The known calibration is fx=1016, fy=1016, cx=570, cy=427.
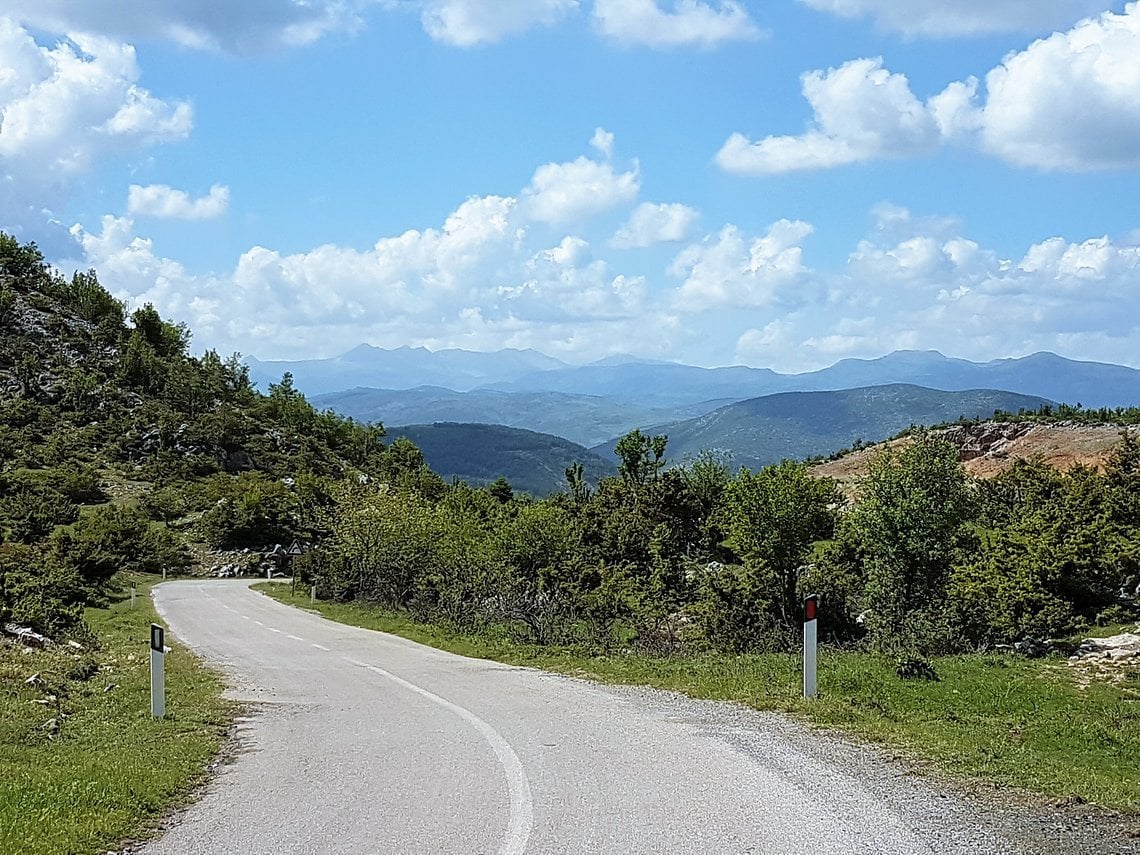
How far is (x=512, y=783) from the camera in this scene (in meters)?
8.77

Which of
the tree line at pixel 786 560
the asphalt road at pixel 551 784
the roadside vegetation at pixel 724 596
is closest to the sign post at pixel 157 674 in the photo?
the roadside vegetation at pixel 724 596

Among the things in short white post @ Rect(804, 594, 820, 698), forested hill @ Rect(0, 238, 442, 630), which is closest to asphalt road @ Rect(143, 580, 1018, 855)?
short white post @ Rect(804, 594, 820, 698)

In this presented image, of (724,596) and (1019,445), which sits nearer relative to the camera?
(724,596)

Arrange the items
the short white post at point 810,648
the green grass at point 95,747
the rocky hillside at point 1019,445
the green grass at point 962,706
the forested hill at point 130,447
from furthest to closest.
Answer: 1. the forested hill at point 130,447
2. the rocky hillside at point 1019,445
3. the short white post at point 810,648
4. the green grass at point 962,706
5. the green grass at point 95,747

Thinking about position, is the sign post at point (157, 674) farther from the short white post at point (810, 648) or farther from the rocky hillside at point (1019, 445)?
the rocky hillside at point (1019, 445)

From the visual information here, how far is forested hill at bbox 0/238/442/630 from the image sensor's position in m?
70.4

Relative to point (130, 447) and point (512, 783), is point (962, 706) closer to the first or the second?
point (512, 783)

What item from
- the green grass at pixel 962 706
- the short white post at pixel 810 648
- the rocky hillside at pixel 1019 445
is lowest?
the green grass at pixel 962 706

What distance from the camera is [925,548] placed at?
2670cm

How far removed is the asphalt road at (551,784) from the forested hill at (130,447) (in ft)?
90.5

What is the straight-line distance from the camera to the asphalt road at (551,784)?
7008mm

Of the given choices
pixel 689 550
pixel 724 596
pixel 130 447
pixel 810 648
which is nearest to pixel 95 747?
pixel 810 648

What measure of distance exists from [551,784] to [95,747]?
5586 millimetres

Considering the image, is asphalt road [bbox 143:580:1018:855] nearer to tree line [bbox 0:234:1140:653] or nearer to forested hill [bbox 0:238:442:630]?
tree line [bbox 0:234:1140:653]
